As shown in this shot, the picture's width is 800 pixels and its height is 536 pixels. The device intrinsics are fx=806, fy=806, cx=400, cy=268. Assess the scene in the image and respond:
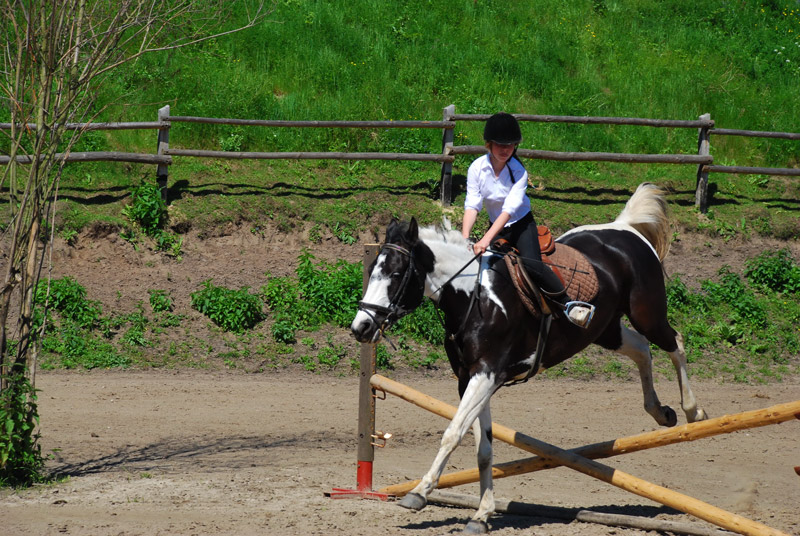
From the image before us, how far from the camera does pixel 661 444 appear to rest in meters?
4.92

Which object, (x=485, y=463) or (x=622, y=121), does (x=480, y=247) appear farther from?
(x=622, y=121)

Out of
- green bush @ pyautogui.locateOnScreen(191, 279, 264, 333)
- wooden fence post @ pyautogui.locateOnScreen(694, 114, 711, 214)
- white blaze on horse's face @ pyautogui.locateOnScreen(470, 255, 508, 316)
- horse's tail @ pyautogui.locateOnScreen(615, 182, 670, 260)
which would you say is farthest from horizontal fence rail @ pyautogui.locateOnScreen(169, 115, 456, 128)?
white blaze on horse's face @ pyautogui.locateOnScreen(470, 255, 508, 316)

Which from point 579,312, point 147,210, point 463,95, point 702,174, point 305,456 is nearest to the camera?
point 579,312

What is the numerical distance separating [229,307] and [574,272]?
19.7ft

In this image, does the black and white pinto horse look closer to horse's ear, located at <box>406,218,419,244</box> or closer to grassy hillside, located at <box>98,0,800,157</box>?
horse's ear, located at <box>406,218,419,244</box>

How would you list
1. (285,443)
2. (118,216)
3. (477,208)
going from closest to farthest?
(477,208)
(285,443)
(118,216)

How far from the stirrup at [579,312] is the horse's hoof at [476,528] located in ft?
4.57

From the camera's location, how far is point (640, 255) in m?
6.04

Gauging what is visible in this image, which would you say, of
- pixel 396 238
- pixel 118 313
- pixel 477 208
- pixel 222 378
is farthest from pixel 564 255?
pixel 118 313

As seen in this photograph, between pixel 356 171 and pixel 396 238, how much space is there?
8368mm

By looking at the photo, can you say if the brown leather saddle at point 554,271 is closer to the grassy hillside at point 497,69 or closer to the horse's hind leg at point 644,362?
the horse's hind leg at point 644,362

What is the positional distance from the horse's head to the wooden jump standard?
3.26 feet

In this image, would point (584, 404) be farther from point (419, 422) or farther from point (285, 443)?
point (285, 443)

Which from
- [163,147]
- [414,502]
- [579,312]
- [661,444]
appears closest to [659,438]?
[661,444]
